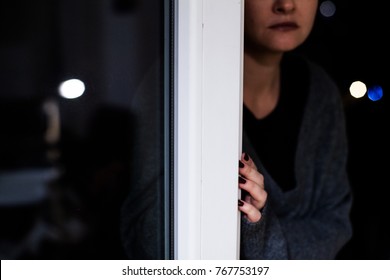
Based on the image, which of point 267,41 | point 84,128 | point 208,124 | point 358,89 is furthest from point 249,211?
point 358,89

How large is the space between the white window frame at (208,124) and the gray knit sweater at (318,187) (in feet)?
1.95

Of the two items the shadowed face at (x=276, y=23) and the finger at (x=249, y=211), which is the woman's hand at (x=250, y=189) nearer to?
the finger at (x=249, y=211)

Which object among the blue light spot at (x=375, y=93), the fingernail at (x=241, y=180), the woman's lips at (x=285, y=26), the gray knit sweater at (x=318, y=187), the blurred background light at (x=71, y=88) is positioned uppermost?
the woman's lips at (x=285, y=26)

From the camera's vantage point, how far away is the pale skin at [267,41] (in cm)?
146

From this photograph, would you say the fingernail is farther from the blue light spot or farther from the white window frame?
the blue light spot

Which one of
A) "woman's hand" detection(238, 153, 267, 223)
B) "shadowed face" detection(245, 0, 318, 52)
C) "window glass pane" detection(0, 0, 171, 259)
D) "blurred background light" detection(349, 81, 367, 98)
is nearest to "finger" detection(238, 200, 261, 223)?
"woman's hand" detection(238, 153, 267, 223)

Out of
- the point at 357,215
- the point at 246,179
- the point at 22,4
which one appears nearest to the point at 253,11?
the point at 246,179

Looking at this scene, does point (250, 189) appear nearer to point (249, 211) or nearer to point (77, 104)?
point (249, 211)

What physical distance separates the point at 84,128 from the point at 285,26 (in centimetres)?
83

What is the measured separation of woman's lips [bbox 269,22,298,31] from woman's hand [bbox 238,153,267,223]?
2.02 feet

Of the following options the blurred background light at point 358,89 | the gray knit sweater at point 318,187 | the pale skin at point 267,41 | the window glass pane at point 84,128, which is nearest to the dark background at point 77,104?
the window glass pane at point 84,128

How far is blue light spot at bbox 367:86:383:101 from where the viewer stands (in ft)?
7.50

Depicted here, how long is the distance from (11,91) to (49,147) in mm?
126
